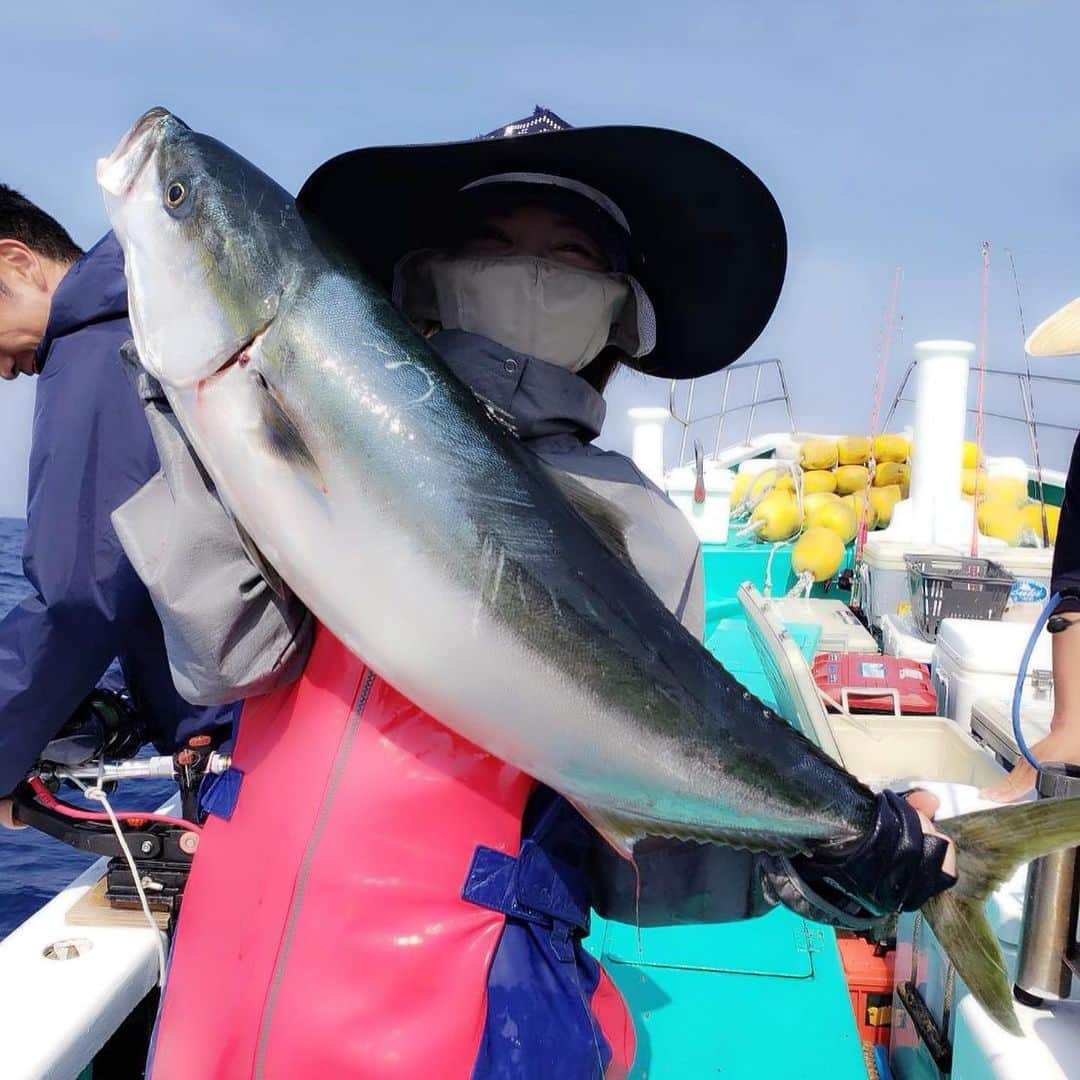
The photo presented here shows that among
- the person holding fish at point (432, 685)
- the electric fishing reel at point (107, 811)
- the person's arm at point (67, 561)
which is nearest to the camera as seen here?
the person holding fish at point (432, 685)

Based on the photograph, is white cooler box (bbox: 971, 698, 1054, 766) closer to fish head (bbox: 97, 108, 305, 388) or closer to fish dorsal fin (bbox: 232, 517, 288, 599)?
fish dorsal fin (bbox: 232, 517, 288, 599)

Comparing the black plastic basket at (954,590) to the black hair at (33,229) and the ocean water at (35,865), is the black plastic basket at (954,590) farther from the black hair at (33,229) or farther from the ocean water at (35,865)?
the black hair at (33,229)

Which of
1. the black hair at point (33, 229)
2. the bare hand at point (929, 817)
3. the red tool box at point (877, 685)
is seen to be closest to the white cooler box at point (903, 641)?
the red tool box at point (877, 685)

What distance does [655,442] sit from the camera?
11.3m

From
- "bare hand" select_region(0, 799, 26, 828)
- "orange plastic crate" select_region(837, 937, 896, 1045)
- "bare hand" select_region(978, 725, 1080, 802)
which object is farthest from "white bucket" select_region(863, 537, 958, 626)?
"bare hand" select_region(0, 799, 26, 828)

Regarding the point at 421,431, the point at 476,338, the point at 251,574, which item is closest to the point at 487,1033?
the point at 251,574

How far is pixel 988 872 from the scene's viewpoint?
5.45 ft

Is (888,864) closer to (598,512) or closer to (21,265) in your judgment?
(598,512)

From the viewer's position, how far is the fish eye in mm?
1443

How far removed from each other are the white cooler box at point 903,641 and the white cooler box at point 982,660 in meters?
1.18

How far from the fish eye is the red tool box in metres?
4.45

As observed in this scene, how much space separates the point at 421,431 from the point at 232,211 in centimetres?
44

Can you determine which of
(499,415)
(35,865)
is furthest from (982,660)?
(35,865)

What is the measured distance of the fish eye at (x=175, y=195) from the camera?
4.74 ft
